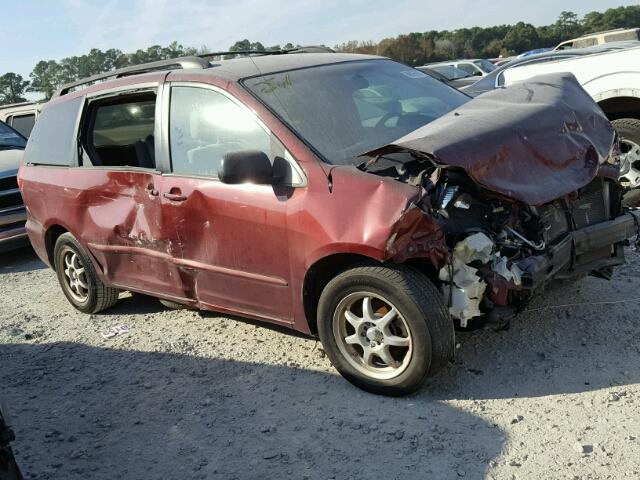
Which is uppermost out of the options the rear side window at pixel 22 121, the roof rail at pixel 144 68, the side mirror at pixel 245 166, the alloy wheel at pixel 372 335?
the roof rail at pixel 144 68

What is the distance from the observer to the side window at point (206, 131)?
381cm

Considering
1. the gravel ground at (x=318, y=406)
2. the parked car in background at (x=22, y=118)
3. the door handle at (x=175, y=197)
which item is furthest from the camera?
the parked car in background at (x=22, y=118)

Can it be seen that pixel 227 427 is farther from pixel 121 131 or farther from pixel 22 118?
pixel 22 118

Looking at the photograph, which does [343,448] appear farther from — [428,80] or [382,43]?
[382,43]

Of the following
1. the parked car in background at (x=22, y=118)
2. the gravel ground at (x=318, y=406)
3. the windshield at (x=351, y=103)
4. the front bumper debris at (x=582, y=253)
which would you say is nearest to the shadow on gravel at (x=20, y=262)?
the gravel ground at (x=318, y=406)

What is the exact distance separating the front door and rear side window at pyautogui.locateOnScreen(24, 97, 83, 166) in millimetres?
1340

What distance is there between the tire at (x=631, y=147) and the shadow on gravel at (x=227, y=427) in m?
3.71

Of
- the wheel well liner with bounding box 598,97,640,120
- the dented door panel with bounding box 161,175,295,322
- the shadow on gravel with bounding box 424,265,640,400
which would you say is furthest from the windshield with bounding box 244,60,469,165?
the wheel well liner with bounding box 598,97,640,120

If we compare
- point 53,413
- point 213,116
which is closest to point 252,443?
point 53,413

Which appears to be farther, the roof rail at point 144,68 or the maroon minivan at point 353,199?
the roof rail at point 144,68

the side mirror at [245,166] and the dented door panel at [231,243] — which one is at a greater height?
the side mirror at [245,166]

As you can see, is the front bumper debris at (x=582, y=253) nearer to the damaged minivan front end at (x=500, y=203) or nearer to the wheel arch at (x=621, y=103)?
the damaged minivan front end at (x=500, y=203)

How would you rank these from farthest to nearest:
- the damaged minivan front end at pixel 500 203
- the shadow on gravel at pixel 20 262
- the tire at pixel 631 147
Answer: the shadow on gravel at pixel 20 262
the tire at pixel 631 147
the damaged minivan front end at pixel 500 203

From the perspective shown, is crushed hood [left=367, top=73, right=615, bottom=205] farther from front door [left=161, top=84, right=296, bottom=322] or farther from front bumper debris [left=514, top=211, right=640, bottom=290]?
front door [left=161, top=84, right=296, bottom=322]
